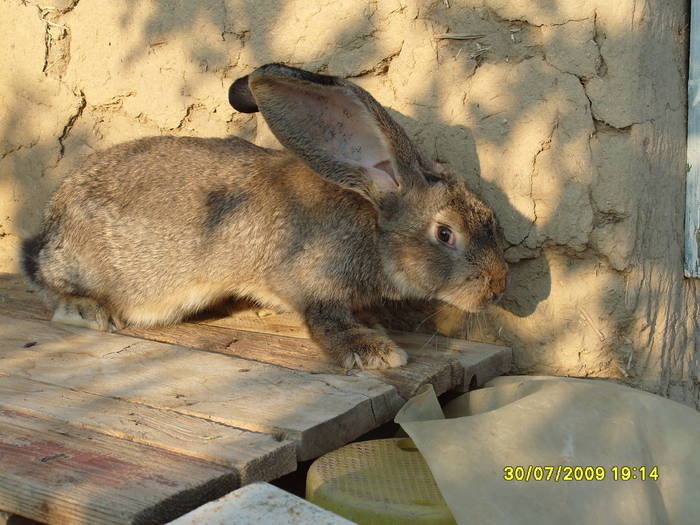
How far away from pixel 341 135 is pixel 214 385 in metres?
1.19

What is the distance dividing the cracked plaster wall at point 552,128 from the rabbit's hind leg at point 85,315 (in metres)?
1.21

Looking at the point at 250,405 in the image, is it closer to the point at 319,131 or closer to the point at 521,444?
the point at 521,444

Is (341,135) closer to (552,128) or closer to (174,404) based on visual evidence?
(552,128)

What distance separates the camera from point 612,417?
3016 millimetres

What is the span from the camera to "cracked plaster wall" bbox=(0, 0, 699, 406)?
3656 mm

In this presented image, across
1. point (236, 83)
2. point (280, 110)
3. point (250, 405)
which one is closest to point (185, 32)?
point (236, 83)

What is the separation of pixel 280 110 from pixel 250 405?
125 cm

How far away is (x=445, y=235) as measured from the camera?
374cm

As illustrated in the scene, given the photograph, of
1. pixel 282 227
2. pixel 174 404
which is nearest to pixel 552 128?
pixel 282 227

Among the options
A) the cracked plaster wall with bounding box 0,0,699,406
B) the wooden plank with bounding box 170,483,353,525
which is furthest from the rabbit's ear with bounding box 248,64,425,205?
the wooden plank with bounding box 170,483,353,525

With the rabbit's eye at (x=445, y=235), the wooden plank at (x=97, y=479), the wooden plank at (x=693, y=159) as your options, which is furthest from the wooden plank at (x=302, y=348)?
the wooden plank at (x=97, y=479)

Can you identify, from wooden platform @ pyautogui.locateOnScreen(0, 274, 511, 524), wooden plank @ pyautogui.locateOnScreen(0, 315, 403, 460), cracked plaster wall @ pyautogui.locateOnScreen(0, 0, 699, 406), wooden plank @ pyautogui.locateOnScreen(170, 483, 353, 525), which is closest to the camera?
wooden plank @ pyautogui.locateOnScreen(170, 483, 353, 525)

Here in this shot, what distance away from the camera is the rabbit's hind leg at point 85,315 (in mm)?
4051

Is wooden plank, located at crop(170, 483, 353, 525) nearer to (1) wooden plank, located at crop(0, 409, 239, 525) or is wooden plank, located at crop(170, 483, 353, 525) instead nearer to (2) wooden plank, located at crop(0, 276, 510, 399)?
(1) wooden plank, located at crop(0, 409, 239, 525)
